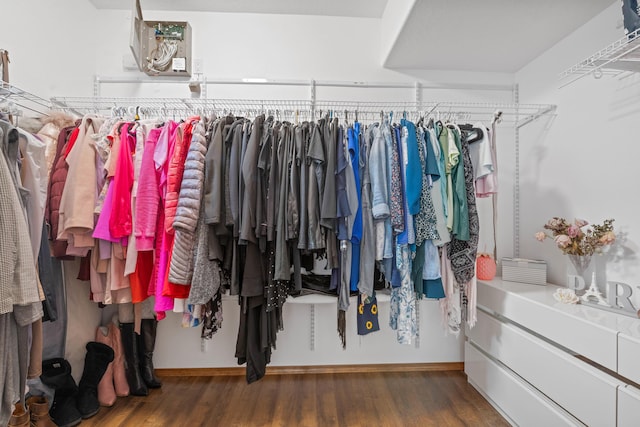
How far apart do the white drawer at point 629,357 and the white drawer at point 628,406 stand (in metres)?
0.05

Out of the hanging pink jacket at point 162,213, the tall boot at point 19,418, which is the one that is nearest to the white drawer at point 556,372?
the hanging pink jacket at point 162,213

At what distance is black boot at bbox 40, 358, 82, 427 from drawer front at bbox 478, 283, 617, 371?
102 inches

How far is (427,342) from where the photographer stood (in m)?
2.23

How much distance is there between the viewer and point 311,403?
5.93ft

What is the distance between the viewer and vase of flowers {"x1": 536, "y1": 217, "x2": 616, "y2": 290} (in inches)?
58.2

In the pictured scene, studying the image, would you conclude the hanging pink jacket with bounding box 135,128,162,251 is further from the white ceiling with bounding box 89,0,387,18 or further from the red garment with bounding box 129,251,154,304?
the white ceiling with bounding box 89,0,387,18

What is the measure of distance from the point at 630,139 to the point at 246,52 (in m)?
2.48

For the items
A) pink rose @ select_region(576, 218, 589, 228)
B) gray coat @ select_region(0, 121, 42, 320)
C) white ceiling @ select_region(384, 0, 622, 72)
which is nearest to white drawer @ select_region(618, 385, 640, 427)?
pink rose @ select_region(576, 218, 589, 228)

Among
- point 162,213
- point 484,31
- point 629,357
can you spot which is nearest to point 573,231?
point 629,357

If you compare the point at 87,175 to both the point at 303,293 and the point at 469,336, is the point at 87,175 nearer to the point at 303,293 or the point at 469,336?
the point at 303,293

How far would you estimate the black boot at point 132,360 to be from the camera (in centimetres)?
189

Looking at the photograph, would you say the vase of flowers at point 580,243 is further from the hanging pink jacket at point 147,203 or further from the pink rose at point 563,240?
the hanging pink jacket at point 147,203

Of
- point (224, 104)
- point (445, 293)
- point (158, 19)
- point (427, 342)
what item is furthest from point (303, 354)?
point (158, 19)

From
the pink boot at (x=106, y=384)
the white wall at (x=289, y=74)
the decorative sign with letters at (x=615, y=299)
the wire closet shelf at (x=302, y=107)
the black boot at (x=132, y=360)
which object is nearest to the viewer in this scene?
the decorative sign with letters at (x=615, y=299)
